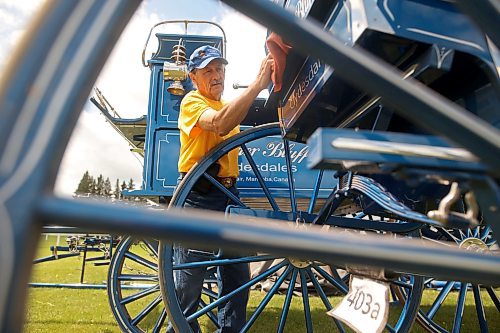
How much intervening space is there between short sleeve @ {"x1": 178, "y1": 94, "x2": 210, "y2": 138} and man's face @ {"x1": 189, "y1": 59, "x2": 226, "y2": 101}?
133 millimetres

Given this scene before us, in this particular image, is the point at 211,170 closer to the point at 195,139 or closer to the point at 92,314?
the point at 195,139

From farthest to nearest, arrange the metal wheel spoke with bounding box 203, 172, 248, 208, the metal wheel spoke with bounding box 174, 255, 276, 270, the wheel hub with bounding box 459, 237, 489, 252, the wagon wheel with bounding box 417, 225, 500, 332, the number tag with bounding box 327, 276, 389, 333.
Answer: the wheel hub with bounding box 459, 237, 489, 252
the wagon wheel with bounding box 417, 225, 500, 332
the metal wheel spoke with bounding box 203, 172, 248, 208
the metal wheel spoke with bounding box 174, 255, 276, 270
the number tag with bounding box 327, 276, 389, 333

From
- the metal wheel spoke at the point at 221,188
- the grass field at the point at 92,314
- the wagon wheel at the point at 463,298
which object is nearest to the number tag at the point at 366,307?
the wagon wheel at the point at 463,298

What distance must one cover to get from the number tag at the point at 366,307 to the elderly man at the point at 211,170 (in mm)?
847

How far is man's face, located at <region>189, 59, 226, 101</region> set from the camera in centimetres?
227

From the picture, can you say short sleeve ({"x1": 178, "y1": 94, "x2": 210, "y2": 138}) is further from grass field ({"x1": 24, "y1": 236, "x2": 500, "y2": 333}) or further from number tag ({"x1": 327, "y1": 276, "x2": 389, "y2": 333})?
grass field ({"x1": 24, "y1": 236, "x2": 500, "y2": 333})

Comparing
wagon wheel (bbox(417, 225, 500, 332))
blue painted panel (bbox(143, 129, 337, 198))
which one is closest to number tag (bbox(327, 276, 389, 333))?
wagon wheel (bbox(417, 225, 500, 332))

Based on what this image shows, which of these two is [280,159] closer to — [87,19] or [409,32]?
[409,32]

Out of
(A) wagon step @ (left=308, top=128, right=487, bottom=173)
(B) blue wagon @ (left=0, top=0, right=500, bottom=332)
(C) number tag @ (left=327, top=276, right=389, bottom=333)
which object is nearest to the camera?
(B) blue wagon @ (left=0, top=0, right=500, bottom=332)

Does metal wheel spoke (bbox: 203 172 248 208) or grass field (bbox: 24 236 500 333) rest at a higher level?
metal wheel spoke (bbox: 203 172 248 208)

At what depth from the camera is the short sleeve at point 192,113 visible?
2.08 m

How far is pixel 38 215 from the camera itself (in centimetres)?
39

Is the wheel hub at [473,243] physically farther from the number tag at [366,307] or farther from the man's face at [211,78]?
the man's face at [211,78]

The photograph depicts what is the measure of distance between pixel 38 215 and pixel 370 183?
120 centimetres
